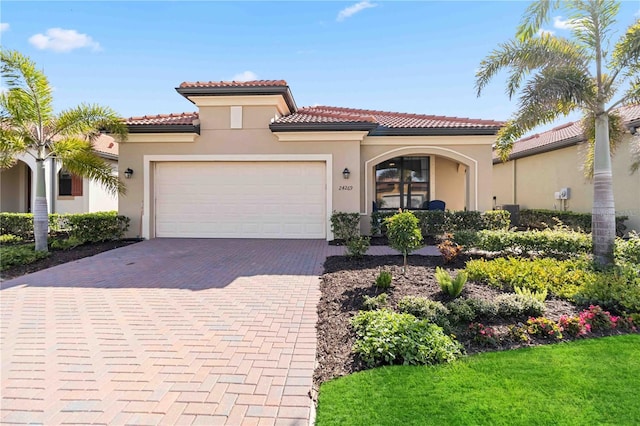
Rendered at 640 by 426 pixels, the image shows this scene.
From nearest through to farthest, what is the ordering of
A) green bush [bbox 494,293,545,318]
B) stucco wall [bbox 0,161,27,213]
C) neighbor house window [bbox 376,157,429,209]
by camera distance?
green bush [bbox 494,293,545,318] → neighbor house window [bbox 376,157,429,209] → stucco wall [bbox 0,161,27,213]

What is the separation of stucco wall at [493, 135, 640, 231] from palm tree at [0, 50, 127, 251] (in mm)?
16515

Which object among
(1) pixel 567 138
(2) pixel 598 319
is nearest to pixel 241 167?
(2) pixel 598 319

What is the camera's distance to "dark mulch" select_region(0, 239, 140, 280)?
300 inches

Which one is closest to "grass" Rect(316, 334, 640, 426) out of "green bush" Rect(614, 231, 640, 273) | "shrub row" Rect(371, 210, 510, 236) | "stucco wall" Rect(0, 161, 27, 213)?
"green bush" Rect(614, 231, 640, 273)

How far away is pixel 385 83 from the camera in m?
13.3

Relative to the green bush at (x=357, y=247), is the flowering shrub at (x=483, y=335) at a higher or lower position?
lower

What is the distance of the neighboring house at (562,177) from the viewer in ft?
40.0

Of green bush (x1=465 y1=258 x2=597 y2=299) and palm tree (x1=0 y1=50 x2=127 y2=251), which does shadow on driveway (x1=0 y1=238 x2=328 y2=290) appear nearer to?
palm tree (x1=0 y1=50 x2=127 y2=251)

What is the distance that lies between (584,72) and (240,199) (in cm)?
1051

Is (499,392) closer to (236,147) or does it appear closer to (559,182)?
(236,147)

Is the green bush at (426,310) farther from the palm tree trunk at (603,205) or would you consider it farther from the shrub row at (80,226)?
the shrub row at (80,226)

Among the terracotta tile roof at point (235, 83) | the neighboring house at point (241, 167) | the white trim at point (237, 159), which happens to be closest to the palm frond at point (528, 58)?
the neighboring house at point (241, 167)

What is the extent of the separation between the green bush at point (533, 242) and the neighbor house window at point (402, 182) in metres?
6.68

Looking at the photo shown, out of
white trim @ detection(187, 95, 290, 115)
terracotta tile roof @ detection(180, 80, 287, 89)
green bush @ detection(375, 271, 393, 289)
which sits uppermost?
terracotta tile roof @ detection(180, 80, 287, 89)
